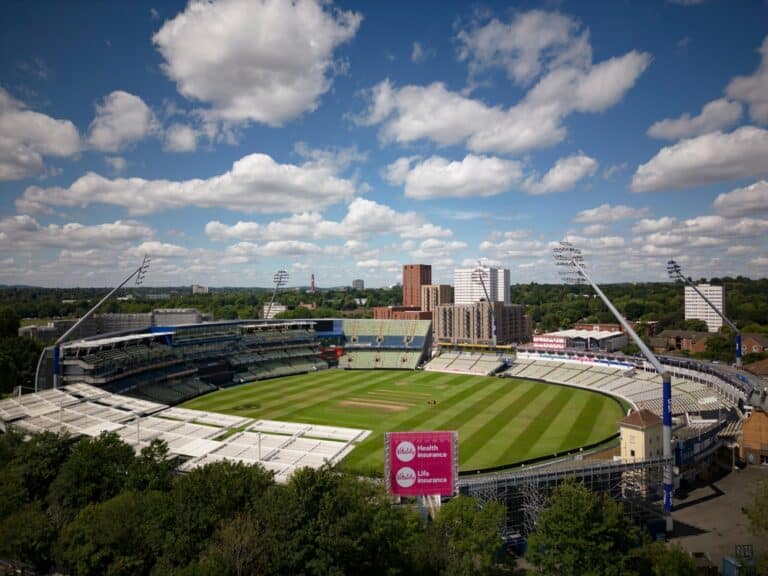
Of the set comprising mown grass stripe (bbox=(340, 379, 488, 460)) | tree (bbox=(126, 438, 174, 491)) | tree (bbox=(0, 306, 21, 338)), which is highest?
tree (bbox=(0, 306, 21, 338))

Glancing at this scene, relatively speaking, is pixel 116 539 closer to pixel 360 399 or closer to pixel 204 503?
pixel 204 503

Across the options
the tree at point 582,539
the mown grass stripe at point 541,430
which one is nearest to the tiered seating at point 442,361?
the mown grass stripe at point 541,430

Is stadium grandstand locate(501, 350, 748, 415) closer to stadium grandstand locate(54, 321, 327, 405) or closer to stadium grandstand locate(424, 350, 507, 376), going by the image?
stadium grandstand locate(424, 350, 507, 376)

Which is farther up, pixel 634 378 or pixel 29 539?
pixel 634 378

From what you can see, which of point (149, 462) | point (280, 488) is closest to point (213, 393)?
point (149, 462)

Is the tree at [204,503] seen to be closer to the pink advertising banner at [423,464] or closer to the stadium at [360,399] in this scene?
the stadium at [360,399]

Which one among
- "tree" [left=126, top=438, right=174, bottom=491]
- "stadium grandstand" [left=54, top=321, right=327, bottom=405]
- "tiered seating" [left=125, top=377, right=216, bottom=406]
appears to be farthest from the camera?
"tiered seating" [left=125, top=377, right=216, bottom=406]

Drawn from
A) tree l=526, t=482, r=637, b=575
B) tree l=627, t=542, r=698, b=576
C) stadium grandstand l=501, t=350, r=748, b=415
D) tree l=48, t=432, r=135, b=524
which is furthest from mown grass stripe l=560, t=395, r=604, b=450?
tree l=48, t=432, r=135, b=524

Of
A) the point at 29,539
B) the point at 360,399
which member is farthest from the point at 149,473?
the point at 360,399

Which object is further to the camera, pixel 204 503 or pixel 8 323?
pixel 8 323
